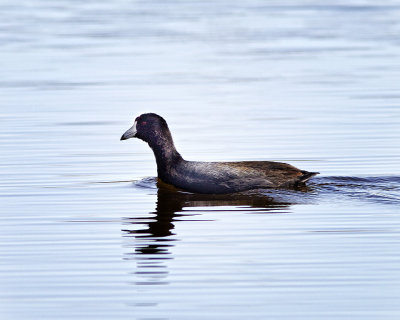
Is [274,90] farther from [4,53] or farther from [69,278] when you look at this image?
[69,278]

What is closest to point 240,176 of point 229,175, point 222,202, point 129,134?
point 229,175

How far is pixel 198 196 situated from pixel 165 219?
1.56 metres

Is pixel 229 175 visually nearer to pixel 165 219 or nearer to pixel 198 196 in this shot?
pixel 198 196

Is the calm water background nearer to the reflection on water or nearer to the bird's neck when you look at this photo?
the reflection on water

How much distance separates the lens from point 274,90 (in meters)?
22.1

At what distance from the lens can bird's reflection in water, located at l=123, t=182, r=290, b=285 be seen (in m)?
9.53

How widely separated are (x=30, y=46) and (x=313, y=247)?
21591 mm

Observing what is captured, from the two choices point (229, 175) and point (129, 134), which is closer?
point (229, 175)

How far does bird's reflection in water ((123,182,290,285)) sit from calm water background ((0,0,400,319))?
0.12 feet

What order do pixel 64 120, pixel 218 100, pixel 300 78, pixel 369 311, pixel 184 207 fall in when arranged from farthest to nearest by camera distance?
pixel 300 78 → pixel 218 100 → pixel 64 120 → pixel 184 207 → pixel 369 311

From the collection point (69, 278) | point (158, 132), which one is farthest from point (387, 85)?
point (69, 278)

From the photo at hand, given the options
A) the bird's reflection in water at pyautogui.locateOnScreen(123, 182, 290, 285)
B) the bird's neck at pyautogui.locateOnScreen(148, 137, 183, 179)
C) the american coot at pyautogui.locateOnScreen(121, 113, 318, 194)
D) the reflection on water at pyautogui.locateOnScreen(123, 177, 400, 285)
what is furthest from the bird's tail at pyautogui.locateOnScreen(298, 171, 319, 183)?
the bird's neck at pyautogui.locateOnScreen(148, 137, 183, 179)

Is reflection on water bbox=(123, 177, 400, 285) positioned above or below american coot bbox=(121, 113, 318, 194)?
below

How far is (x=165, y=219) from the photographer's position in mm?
11836
